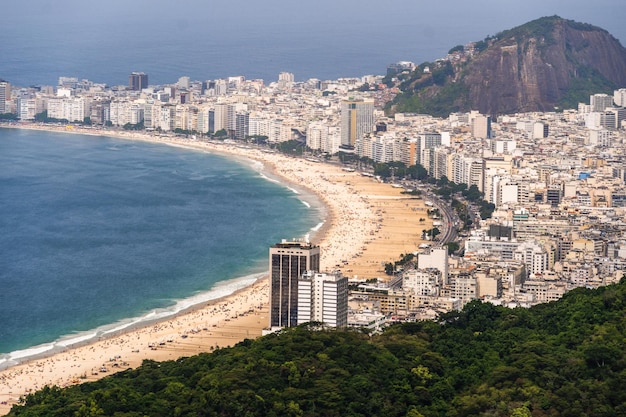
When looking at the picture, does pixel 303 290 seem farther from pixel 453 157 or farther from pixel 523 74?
pixel 523 74

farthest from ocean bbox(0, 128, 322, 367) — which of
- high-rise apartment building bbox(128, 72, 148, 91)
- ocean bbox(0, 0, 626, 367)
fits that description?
high-rise apartment building bbox(128, 72, 148, 91)

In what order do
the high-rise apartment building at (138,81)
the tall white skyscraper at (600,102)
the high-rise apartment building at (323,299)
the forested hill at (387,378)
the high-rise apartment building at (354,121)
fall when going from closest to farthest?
the forested hill at (387,378) < the high-rise apartment building at (323,299) < the high-rise apartment building at (354,121) < the tall white skyscraper at (600,102) < the high-rise apartment building at (138,81)

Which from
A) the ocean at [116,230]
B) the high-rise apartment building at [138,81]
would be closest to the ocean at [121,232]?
the ocean at [116,230]

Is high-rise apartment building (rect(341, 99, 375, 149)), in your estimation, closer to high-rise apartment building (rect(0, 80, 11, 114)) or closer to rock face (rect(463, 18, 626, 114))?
rock face (rect(463, 18, 626, 114))

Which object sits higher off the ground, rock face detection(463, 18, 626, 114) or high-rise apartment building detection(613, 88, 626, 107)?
rock face detection(463, 18, 626, 114)

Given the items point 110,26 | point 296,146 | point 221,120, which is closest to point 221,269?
point 296,146

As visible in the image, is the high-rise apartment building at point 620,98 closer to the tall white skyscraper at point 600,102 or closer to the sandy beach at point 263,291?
the tall white skyscraper at point 600,102

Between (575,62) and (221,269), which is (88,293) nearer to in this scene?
(221,269)
